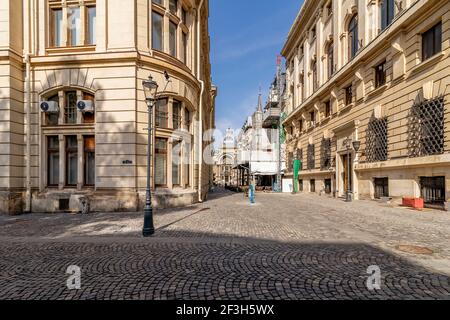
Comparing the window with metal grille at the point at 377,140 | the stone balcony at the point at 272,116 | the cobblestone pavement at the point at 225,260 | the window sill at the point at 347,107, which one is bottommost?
the cobblestone pavement at the point at 225,260

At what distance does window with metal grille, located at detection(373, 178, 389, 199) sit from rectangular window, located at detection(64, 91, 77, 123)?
20660 millimetres

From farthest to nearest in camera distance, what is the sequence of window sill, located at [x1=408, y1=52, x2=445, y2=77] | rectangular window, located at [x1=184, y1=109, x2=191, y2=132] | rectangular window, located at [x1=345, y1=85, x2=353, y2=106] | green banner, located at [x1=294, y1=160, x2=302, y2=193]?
green banner, located at [x1=294, y1=160, x2=302, y2=193], rectangular window, located at [x1=345, y1=85, x2=353, y2=106], rectangular window, located at [x1=184, y1=109, x2=191, y2=132], window sill, located at [x1=408, y1=52, x2=445, y2=77]

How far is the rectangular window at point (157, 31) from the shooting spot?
1420 cm

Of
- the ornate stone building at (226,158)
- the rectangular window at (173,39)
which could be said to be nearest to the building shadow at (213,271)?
the rectangular window at (173,39)

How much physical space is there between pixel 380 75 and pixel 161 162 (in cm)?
1748

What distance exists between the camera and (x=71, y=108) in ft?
44.8

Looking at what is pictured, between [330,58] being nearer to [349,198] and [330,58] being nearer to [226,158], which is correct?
[349,198]

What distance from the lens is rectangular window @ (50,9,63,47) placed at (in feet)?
45.2

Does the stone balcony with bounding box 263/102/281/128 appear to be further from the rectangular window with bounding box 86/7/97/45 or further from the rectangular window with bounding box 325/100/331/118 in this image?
the rectangular window with bounding box 86/7/97/45

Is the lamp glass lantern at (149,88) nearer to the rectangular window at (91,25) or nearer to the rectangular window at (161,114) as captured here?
the rectangular window at (161,114)

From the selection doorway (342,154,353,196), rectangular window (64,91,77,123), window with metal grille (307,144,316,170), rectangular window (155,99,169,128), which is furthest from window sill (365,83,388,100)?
rectangular window (64,91,77,123)

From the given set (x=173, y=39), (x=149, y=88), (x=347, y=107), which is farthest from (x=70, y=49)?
(x=347, y=107)

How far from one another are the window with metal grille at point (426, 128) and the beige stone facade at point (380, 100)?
0.05m

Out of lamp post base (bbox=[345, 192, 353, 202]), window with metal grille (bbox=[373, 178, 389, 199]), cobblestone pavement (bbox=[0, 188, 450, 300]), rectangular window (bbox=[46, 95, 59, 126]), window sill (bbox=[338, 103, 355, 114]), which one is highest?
window sill (bbox=[338, 103, 355, 114])
